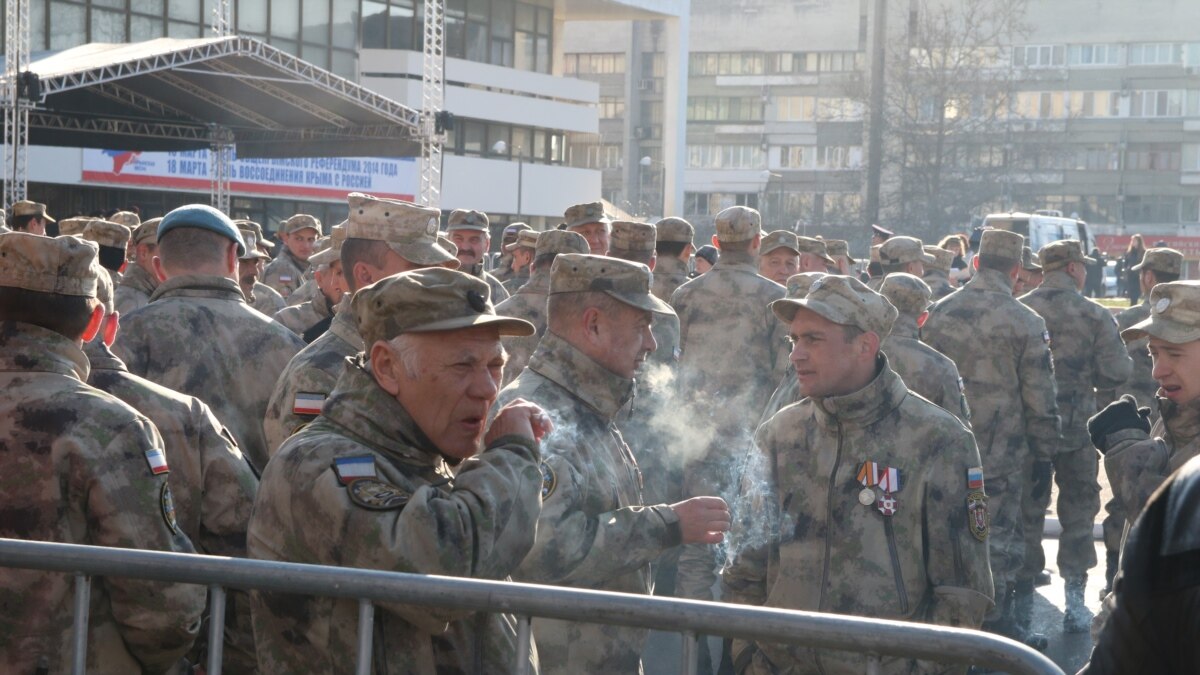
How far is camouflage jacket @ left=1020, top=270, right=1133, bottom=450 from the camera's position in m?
9.92

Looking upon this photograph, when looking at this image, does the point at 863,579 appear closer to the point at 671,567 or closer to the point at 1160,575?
the point at 1160,575

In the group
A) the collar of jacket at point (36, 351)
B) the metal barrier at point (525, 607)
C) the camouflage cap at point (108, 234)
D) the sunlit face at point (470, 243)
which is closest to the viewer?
the metal barrier at point (525, 607)

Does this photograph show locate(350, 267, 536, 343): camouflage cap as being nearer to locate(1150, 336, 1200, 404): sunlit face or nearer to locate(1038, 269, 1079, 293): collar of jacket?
locate(1150, 336, 1200, 404): sunlit face

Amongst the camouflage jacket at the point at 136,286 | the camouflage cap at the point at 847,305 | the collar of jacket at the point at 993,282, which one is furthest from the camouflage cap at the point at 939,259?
the camouflage cap at the point at 847,305

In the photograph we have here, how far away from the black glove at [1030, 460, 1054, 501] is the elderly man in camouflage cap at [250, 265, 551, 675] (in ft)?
22.6

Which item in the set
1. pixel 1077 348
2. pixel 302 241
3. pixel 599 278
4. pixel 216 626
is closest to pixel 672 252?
pixel 1077 348

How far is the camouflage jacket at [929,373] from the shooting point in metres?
7.26

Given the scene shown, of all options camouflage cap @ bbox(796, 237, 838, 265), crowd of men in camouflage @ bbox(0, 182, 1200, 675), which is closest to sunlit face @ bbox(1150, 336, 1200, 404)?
crowd of men in camouflage @ bbox(0, 182, 1200, 675)

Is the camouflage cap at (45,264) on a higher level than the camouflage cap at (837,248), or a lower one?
higher

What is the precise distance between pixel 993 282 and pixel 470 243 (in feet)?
12.4

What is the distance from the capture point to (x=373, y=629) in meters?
3.01

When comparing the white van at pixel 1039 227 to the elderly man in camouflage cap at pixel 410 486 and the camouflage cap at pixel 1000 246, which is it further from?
the elderly man in camouflage cap at pixel 410 486

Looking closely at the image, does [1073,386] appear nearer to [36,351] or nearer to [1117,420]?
[1117,420]

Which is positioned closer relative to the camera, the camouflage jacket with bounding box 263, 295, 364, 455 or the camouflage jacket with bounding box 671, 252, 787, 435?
the camouflage jacket with bounding box 263, 295, 364, 455
